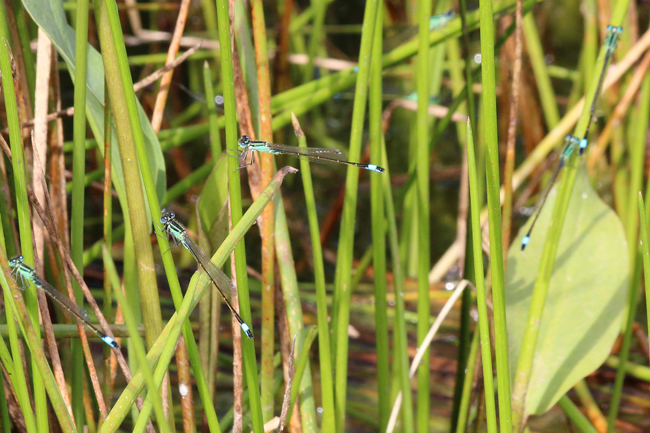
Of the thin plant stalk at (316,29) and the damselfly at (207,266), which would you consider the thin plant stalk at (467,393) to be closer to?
the damselfly at (207,266)

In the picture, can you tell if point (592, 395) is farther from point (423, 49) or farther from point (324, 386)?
point (423, 49)

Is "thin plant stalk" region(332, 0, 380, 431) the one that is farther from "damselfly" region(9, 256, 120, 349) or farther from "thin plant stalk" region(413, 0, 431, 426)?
"damselfly" region(9, 256, 120, 349)

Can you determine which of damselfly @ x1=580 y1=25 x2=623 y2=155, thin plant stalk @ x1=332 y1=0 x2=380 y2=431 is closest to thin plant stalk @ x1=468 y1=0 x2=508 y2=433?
thin plant stalk @ x1=332 y1=0 x2=380 y2=431

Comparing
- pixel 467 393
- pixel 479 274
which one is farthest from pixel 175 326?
pixel 467 393

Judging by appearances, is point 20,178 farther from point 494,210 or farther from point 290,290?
point 494,210

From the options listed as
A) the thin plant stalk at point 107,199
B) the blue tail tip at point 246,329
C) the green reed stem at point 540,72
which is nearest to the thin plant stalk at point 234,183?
the blue tail tip at point 246,329

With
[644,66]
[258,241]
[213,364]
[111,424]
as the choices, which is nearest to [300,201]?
[258,241]
